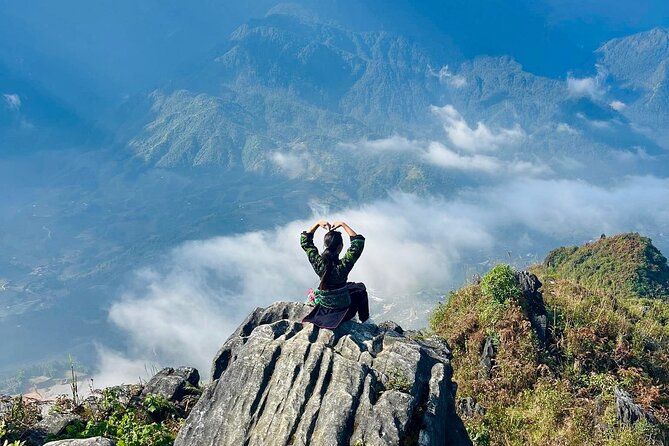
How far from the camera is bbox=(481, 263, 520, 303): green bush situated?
55.7 ft

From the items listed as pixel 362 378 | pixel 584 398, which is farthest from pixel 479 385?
pixel 362 378

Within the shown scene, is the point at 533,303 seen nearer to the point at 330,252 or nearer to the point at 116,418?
the point at 330,252

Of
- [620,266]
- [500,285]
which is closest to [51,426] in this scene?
[500,285]

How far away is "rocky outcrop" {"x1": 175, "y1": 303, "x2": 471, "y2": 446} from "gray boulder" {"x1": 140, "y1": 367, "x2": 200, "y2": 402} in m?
2.55

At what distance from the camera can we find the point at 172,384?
12516 millimetres

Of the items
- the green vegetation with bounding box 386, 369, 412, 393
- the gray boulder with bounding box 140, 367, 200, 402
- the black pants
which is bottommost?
the green vegetation with bounding box 386, 369, 412, 393

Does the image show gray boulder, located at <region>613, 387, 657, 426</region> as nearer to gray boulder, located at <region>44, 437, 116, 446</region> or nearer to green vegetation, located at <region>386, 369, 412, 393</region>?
green vegetation, located at <region>386, 369, 412, 393</region>

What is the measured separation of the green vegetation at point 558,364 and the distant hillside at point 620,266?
416 inches

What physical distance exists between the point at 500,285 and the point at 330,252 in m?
8.98

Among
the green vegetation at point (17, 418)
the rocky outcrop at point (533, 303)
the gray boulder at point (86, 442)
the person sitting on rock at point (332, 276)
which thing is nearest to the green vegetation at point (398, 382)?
the person sitting on rock at point (332, 276)

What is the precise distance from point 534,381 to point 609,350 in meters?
3.27

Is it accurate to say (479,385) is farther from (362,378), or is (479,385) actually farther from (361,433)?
(361,433)

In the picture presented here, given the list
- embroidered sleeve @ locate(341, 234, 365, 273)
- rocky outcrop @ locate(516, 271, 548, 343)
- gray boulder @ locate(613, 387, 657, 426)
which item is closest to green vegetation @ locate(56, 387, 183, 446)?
embroidered sleeve @ locate(341, 234, 365, 273)

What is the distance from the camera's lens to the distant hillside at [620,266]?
29.9 meters
